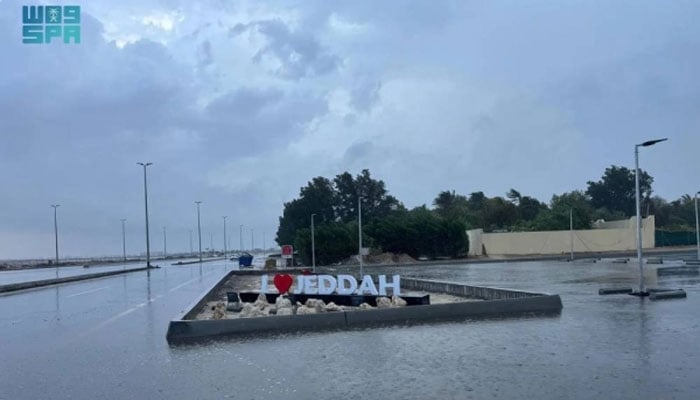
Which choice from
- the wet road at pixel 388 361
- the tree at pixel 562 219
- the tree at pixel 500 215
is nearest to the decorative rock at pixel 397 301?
the wet road at pixel 388 361

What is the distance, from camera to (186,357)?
1151 centimetres

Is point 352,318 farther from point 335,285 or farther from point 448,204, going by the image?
point 448,204

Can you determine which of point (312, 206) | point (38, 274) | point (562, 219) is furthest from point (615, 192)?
point (38, 274)

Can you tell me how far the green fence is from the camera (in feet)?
278

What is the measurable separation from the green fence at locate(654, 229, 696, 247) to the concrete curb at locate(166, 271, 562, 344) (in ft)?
244

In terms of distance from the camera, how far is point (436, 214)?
105438 millimetres

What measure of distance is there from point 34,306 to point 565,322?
18.3m

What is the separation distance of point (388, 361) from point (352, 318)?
198 inches

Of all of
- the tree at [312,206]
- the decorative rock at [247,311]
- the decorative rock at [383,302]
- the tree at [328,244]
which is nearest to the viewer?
the decorative rock at [247,311]

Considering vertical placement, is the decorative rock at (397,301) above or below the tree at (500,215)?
below

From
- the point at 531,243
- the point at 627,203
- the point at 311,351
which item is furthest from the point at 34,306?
the point at 627,203

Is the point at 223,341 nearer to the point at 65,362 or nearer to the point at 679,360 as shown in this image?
the point at 65,362

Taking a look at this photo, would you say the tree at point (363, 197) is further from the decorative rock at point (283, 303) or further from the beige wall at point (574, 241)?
the decorative rock at point (283, 303)

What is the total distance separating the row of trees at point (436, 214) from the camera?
7538cm
